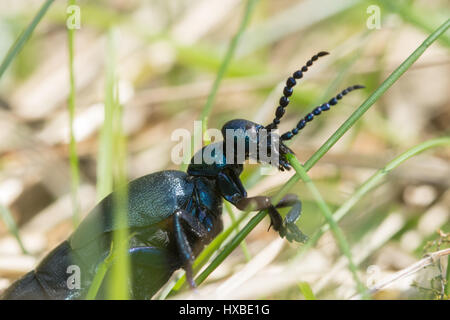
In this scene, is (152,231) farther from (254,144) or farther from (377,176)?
(377,176)

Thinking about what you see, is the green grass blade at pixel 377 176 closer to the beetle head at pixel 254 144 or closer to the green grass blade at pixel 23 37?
the beetle head at pixel 254 144

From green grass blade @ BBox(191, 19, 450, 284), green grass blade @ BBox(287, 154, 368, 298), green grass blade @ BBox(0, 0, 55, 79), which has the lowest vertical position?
green grass blade @ BBox(287, 154, 368, 298)

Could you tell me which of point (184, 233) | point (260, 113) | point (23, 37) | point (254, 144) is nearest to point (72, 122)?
point (23, 37)

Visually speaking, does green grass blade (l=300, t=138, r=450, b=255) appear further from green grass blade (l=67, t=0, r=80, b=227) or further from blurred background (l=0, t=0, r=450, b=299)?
green grass blade (l=67, t=0, r=80, b=227)

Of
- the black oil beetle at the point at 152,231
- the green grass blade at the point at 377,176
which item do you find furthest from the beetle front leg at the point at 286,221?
the green grass blade at the point at 377,176

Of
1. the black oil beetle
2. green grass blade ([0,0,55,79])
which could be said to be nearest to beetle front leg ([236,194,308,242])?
the black oil beetle

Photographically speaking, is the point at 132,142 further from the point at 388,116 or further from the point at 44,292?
the point at 44,292
